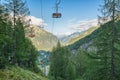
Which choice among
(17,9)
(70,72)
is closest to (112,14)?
(17,9)

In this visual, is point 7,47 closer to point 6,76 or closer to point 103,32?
point 6,76

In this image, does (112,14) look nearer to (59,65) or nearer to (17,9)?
(17,9)

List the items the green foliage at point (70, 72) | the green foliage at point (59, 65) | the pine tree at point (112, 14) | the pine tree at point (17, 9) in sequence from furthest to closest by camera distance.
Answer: the green foliage at point (59, 65), the green foliage at point (70, 72), the pine tree at point (17, 9), the pine tree at point (112, 14)

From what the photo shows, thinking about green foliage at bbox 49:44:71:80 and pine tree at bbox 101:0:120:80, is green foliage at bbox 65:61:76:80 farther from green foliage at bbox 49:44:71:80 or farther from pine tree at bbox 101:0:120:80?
pine tree at bbox 101:0:120:80

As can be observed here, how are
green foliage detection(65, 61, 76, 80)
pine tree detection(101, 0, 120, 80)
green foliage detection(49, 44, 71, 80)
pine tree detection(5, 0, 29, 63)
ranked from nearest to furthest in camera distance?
1. pine tree detection(101, 0, 120, 80)
2. pine tree detection(5, 0, 29, 63)
3. green foliage detection(65, 61, 76, 80)
4. green foliage detection(49, 44, 71, 80)

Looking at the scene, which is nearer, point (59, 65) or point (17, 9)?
point (17, 9)

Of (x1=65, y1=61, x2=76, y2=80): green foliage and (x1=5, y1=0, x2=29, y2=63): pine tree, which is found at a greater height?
(x1=5, y1=0, x2=29, y2=63): pine tree

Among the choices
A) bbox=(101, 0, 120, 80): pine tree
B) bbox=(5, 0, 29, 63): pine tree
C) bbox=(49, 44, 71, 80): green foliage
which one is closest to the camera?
bbox=(101, 0, 120, 80): pine tree

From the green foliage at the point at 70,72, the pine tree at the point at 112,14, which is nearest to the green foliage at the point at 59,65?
the green foliage at the point at 70,72

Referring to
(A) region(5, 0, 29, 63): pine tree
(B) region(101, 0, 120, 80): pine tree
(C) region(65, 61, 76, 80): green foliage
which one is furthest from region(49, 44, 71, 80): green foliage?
(B) region(101, 0, 120, 80): pine tree

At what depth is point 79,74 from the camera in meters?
Answer: 74.5

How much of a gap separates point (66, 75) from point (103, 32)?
129 feet

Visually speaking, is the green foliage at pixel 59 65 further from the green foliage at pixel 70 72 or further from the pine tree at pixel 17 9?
the pine tree at pixel 17 9

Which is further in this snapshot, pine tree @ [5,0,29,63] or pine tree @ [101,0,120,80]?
pine tree @ [5,0,29,63]
